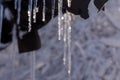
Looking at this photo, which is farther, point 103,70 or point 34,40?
point 103,70

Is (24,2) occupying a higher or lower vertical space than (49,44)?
higher

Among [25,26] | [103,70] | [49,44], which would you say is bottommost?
[103,70]

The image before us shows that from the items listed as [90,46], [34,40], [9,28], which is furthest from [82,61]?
[9,28]

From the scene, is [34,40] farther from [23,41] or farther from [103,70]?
[103,70]

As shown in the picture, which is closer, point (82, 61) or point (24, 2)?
point (24, 2)

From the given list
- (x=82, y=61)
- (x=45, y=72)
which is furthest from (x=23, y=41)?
(x=82, y=61)

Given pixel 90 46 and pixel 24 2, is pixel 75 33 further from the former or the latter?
pixel 24 2
